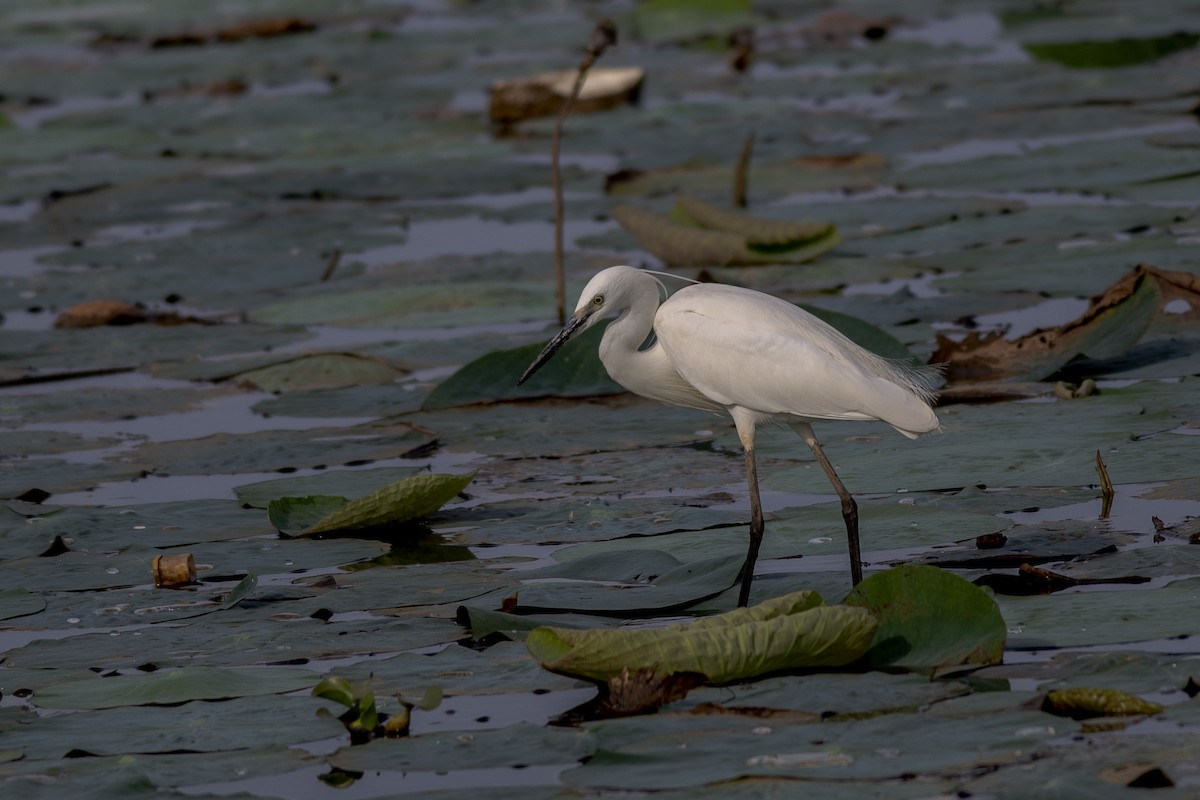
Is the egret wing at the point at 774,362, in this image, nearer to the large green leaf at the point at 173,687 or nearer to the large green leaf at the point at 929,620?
the large green leaf at the point at 929,620

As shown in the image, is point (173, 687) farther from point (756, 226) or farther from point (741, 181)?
point (741, 181)

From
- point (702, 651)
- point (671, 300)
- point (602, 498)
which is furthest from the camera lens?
point (602, 498)

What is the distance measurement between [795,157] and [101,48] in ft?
31.9

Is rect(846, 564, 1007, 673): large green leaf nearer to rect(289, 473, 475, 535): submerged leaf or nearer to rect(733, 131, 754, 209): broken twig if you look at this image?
rect(289, 473, 475, 535): submerged leaf

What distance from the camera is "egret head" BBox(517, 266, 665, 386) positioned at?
14.7ft

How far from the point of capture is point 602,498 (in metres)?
4.84

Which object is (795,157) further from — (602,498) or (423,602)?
(423,602)

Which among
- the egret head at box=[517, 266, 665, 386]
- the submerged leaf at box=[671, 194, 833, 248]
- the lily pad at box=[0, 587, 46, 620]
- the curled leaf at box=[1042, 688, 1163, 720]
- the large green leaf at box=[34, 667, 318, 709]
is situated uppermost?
the egret head at box=[517, 266, 665, 386]

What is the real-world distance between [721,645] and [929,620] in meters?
0.41

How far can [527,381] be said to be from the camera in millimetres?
5809

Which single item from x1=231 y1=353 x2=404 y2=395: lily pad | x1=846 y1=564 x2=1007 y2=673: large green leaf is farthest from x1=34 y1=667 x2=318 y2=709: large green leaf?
x1=231 y1=353 x2=404 y2=395: lily pad

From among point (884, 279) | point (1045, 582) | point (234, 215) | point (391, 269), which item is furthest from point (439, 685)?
point (234, 215)

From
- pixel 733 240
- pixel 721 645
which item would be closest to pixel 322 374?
pixel 733 240

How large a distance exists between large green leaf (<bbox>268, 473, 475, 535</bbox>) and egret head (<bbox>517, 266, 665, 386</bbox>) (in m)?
0.46
